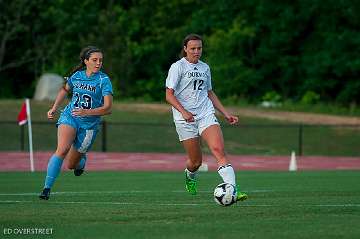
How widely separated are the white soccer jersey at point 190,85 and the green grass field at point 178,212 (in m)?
1.22

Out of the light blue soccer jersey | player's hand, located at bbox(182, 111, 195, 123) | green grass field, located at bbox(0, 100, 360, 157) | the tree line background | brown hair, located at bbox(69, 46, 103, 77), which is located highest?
brown hair, located at bbox(69, 46, 103, 77)

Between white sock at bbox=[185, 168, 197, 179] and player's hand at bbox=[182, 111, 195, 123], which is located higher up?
player's hand at bbox=[182, 111, 195, 123]

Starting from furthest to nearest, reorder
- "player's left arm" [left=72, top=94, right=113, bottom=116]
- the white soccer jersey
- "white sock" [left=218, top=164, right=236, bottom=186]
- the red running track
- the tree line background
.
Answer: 1. the tree line background
2. the red running track
3. "player's left arm" [left=72, top=94, right=113, bottom=116]
4. the white soccer jersey
5. "white sock" [left=218, top=164, right=236, bottom=186]

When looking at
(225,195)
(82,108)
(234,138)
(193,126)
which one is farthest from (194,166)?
(234,138)

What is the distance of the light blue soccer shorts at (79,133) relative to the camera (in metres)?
14.7

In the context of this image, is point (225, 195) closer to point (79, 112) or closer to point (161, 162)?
point (79, 112)

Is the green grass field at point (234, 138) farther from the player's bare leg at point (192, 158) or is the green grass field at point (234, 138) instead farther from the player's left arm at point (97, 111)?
the player's left arm at point (97, 111)

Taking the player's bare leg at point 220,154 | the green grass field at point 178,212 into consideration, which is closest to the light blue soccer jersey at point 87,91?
the green grass field at point 178,212

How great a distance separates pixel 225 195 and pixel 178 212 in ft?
2.62

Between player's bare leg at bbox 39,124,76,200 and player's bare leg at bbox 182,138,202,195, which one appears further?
player's bare leg at bbox 182,138,202,195

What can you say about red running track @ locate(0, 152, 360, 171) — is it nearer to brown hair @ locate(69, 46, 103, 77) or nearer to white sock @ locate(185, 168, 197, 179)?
white sock @ locate(185, 168, 197, 179)

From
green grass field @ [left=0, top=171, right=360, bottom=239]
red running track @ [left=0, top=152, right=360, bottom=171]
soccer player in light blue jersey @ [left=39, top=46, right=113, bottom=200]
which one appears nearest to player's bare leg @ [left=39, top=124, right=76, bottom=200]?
soccer player in light blue jersey @ [left=39, top=46, right=113, bottom=200]

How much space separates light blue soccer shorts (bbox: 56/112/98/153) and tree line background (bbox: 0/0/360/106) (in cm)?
4306

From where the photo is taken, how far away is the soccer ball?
512 inches
